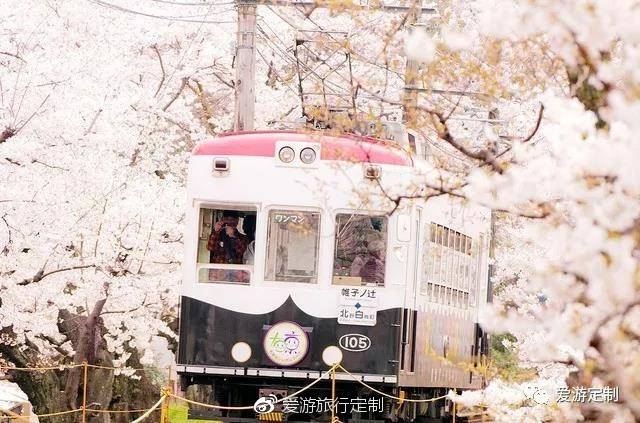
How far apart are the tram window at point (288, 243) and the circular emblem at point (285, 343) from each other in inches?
16.0

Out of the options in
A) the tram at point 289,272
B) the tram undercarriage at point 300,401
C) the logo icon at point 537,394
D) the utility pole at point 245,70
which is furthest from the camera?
the utility pole at point 245,70

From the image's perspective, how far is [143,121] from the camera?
64.0 ft

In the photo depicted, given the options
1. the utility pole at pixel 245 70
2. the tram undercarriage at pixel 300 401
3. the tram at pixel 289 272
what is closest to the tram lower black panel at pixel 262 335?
the tram at pixel 289 272

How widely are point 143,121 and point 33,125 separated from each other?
3.28 metres

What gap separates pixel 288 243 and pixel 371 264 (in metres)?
0.73

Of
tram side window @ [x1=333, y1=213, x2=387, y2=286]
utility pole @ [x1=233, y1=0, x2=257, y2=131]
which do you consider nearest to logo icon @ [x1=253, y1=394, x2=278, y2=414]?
tram side window @ [x1=333, y1=213, x2=387, y2=286]

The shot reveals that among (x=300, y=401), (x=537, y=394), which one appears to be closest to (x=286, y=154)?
(x=300, y=401)

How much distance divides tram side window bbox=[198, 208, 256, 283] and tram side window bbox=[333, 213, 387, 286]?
0.74 meters

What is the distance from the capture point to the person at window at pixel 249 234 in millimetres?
11914

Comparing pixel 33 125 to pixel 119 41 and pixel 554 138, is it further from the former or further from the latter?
pixel 554 138

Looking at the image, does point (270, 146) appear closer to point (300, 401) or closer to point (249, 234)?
point (249, 234)

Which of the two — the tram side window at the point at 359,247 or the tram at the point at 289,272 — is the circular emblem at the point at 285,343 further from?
the tram side window at the point at 359,247

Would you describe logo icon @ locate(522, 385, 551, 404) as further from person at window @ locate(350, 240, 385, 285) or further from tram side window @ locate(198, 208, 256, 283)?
tram side window @ locate(198, 208, 256, 283)

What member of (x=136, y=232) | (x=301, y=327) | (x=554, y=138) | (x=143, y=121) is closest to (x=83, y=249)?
(x=136, y=232)
